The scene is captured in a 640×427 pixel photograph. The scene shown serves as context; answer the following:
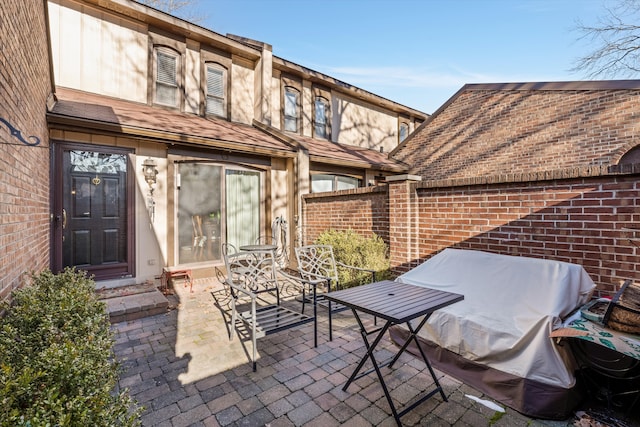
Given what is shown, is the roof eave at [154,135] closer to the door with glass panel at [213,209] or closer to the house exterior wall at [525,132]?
the door with glass panel at [213,209]

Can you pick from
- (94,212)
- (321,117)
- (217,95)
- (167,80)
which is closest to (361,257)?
(94,212)

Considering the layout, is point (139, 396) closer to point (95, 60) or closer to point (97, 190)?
point (97, 190)

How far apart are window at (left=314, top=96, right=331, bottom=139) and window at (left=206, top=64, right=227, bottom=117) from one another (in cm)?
310

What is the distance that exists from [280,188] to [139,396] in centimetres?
548

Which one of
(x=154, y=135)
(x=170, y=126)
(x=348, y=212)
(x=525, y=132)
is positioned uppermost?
(x=525, y=132)

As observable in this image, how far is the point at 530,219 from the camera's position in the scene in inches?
143

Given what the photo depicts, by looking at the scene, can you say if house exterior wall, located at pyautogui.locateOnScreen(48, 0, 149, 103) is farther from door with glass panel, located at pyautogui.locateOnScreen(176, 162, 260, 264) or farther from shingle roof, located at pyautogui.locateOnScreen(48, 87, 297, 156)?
door with glass panel, located at pyautogui.locateOnScreen(176, 162, 260, 264)

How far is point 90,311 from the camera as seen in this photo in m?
2.35

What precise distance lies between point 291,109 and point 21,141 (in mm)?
7078

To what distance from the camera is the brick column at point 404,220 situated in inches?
189

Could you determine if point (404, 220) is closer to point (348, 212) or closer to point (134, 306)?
point (348, 212)

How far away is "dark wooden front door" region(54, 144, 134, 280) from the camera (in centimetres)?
493

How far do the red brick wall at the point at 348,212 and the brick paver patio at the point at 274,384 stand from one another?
218 cm

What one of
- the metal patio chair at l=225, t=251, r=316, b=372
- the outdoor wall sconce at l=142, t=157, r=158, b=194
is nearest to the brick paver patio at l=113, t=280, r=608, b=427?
the metal patio chair at l=225, t=251, r=316, b=372
